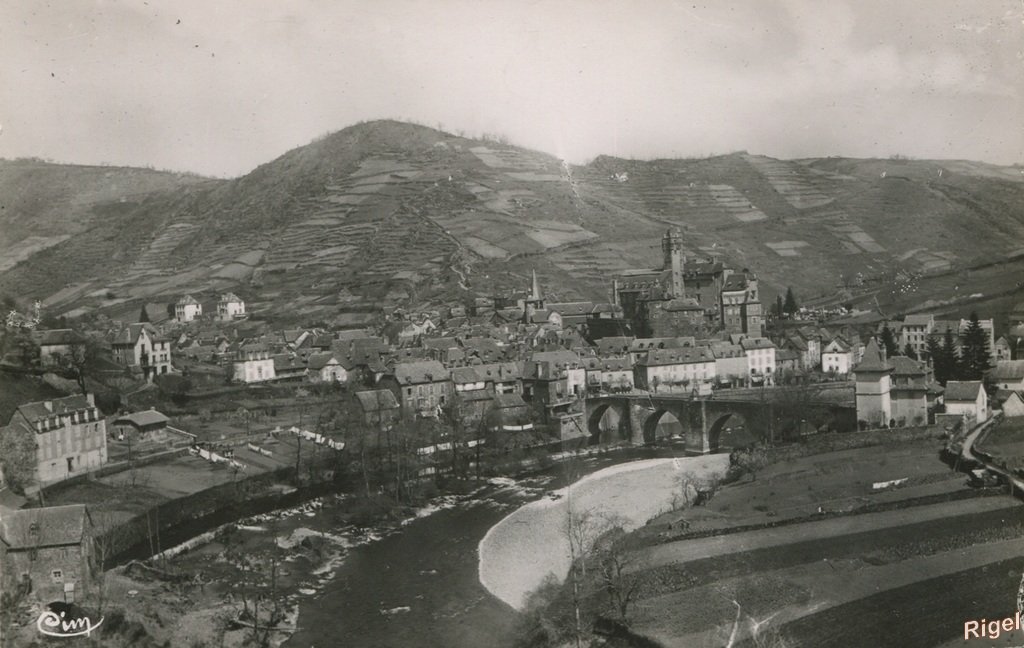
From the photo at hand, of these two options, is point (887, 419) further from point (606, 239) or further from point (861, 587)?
point (606, 239)

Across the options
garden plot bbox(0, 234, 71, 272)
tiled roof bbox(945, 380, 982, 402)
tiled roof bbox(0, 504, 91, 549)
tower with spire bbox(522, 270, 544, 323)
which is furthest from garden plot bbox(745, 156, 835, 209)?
tiled roof bbox(0, 504, 91, 549)

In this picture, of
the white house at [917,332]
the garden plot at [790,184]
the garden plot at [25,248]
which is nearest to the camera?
the garden plot at [25,248]

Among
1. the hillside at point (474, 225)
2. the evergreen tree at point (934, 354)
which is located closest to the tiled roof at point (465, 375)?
the evergreen tree at point (934, 354)

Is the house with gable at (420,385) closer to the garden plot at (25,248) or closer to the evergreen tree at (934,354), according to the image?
the garden plot at (25,248)

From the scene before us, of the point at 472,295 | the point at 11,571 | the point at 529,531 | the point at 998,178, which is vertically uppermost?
the point at 998,178

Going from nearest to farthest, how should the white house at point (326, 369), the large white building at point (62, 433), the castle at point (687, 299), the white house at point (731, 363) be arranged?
the large white building at point (62, 433), the white house at point (326, 369), the white house at point (731, 363), the castle at point (687, 299)

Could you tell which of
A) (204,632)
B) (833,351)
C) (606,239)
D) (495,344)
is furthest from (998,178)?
(204,632)
